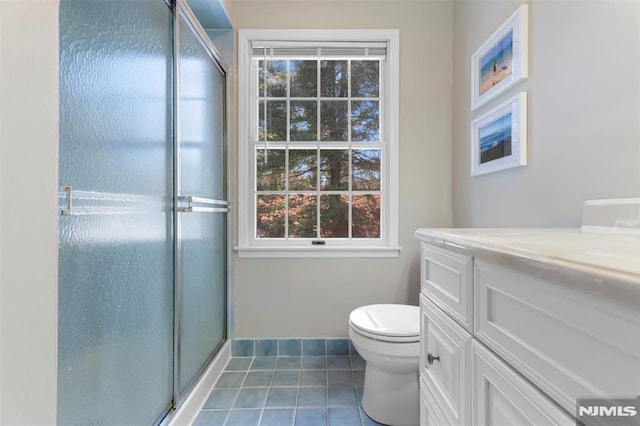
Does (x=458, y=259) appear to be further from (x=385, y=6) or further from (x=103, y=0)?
(x=385, y=6)

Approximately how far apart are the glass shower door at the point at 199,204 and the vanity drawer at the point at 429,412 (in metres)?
1.03

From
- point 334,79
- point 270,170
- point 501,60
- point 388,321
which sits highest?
point 334,79

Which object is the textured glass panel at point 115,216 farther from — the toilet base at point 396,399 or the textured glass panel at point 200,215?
the toilet base at point 396,399

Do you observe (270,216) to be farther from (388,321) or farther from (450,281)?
(450,281)

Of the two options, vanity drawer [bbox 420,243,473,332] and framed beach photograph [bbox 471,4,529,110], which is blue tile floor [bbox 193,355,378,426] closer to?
vanity drawer [bbox 420,243,473,332]

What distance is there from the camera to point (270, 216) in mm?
2127

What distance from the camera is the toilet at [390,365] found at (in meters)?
1.32

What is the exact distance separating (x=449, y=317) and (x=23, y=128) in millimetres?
996

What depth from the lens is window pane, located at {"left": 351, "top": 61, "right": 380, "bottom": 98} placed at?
83.7 inches

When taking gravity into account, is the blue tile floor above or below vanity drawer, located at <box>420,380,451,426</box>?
below

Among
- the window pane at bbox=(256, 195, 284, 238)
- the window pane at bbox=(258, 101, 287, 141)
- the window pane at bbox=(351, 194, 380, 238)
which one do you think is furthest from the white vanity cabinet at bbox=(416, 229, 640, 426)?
Result: the window pane at bbox=(258, 101, 287, 141)

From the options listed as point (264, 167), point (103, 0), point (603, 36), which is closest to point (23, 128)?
point (103, 0)

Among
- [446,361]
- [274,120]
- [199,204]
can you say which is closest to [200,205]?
[199,204]

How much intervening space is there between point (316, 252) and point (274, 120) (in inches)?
38.0
